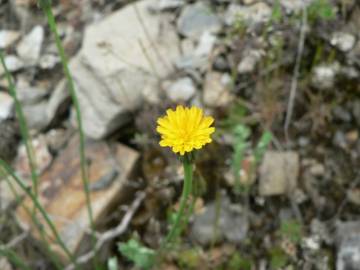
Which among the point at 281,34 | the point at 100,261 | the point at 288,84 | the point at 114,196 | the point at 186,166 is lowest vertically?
the point at 100,261

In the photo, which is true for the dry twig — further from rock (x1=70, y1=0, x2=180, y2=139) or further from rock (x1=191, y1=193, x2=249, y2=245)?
rock (x1=70, y1=0, x2=180, y2=139)

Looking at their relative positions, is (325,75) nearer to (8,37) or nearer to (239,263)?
(239,263)

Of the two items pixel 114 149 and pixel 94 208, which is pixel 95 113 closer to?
pixel 114 149

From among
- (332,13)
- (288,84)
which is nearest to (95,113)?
(288,84)

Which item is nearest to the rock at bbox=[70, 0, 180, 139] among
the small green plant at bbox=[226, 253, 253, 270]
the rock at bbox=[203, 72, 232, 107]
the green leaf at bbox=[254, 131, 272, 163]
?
the rock at bbox=[203, 72, 232, 107]

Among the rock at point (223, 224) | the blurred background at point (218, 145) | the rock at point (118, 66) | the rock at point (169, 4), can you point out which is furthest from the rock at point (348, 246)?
the rock at point (169, 4)

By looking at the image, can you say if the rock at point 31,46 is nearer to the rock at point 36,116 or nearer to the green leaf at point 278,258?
the rock at point 36,116

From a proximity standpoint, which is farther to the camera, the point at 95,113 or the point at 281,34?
the point at 95,113
